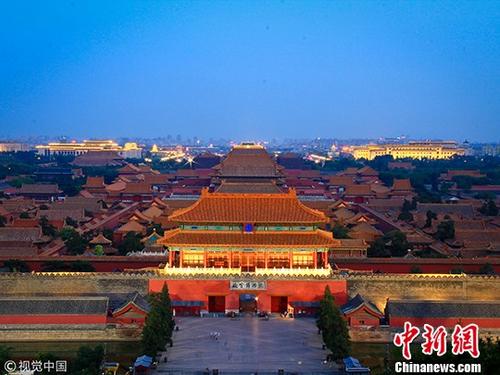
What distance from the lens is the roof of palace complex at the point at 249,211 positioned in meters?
29.1

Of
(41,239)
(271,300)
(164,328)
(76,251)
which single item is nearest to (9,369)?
(164,328)

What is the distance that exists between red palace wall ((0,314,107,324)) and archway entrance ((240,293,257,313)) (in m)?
5.81

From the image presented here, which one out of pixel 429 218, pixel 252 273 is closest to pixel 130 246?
pixel 252 273

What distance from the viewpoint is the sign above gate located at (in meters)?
28.4

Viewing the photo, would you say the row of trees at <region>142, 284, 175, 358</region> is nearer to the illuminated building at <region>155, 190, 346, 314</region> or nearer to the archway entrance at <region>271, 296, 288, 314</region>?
the illuminated building at <region>155, 190, 346, 314</region>

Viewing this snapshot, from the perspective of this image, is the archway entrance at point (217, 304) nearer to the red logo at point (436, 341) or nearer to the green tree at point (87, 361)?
the green tree at point (87, 361)

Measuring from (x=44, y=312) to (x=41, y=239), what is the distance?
14.0 m

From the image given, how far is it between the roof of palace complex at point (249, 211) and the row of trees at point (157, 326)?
16.4ft

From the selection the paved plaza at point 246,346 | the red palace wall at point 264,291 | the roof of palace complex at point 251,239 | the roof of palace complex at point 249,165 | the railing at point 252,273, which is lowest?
the paved plaza at point 246,346

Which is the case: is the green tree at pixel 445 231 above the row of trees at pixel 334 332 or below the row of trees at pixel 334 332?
above

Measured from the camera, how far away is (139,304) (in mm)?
Answer: 26703

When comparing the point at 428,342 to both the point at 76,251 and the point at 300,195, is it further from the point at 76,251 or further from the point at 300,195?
the point at 300,195

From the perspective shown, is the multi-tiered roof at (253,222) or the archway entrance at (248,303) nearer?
the archway entrance at (248,303)

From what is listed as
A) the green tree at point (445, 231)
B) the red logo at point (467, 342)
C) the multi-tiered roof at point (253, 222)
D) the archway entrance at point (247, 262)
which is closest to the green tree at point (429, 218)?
the green tree at point (445, 231)
